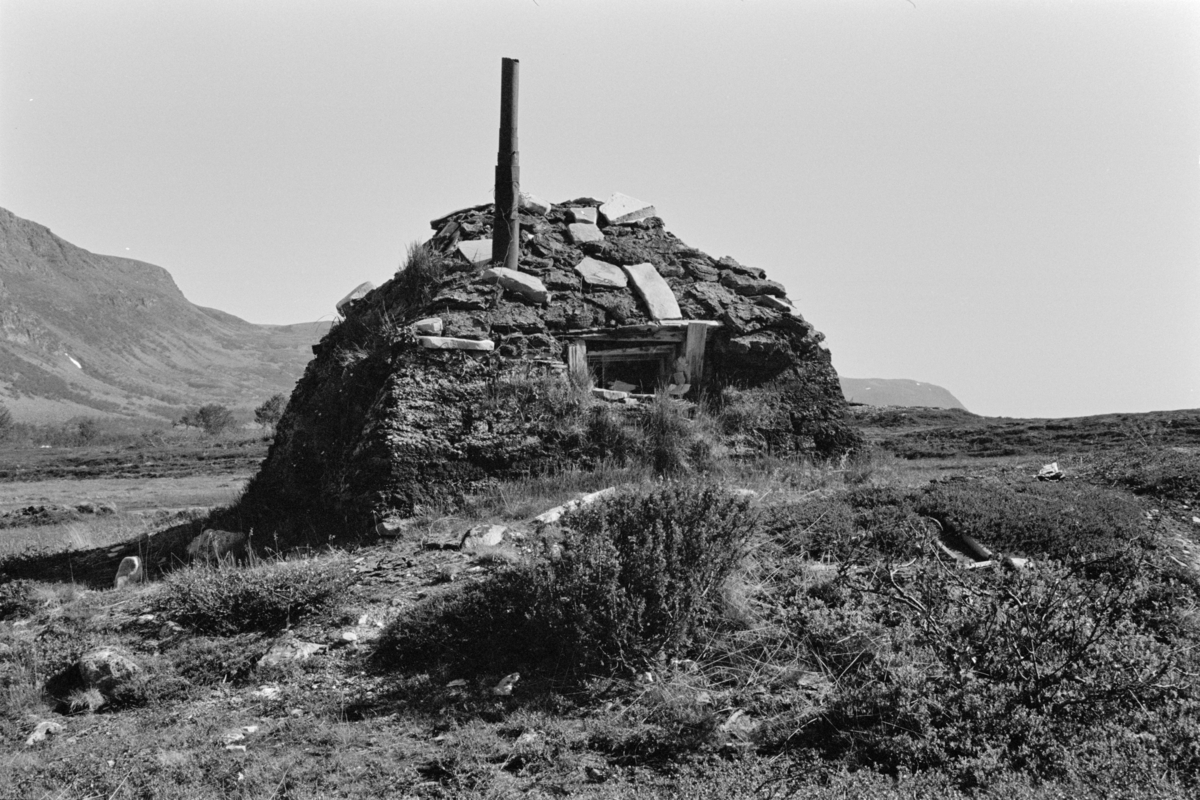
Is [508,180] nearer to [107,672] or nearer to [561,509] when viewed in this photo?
[561,509]

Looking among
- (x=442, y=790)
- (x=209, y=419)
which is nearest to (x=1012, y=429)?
(x=442, y=790)

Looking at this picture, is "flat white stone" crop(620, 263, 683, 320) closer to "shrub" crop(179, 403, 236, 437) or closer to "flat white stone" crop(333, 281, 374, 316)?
"flat white stone" crop(333, 281, 374, 316)

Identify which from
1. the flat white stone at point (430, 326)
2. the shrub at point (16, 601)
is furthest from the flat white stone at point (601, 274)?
the shrub at point (16, 601)

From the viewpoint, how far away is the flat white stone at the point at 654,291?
35.3ft

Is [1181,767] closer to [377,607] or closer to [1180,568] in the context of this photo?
[1180,568]

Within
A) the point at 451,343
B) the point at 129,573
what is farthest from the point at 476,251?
the point at 129,573

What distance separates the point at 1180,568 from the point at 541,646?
5248 millimetres

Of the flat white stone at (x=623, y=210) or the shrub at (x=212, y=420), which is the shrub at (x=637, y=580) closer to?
the flat white stone at (x=623, y=210)

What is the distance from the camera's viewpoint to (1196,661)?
18.1 feet

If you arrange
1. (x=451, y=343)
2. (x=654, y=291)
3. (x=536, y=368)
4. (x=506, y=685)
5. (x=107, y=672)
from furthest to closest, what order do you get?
(x=654, y=291) < (x=536, y=368) < (x=451, y=343) < (x=107, y=672) < (x=506, y=685)

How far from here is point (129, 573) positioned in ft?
29.6

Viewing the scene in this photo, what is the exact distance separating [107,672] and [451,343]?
4.53m

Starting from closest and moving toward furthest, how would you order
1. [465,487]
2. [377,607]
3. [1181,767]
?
[1181,767] → [377,607] → [465,487]

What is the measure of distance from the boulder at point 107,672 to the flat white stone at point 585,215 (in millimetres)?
7798
